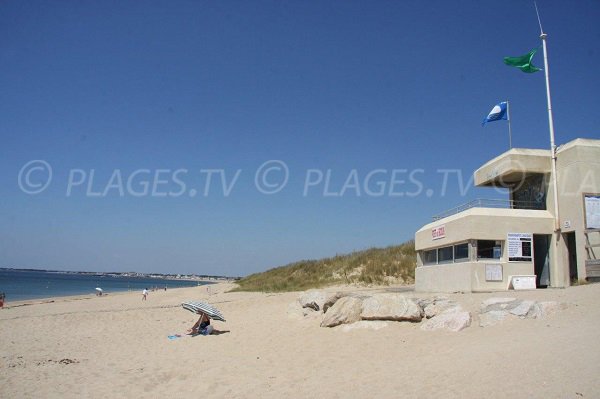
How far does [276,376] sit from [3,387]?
5.85m

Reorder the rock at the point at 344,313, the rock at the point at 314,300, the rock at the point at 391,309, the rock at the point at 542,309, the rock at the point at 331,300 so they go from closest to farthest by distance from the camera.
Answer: the rock at the point at 542,309, the rock at the point at 391,309, the rock at the point at 344,313, the rock at the point at 331,300, the rock at the point at 314,300

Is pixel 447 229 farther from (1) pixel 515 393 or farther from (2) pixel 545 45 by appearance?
(1) pixel 515 393

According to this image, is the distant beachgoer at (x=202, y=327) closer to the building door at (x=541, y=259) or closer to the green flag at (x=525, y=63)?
the building door at (x=541, y=259)

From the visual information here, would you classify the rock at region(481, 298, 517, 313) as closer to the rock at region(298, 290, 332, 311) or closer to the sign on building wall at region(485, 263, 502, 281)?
the sign on building wall at region(485, 263, 502, 281)

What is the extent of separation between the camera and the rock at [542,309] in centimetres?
1105

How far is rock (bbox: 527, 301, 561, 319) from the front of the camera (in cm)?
1105

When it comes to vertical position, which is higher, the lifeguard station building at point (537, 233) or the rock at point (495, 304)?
the lifeguard station building at point (537, 233)

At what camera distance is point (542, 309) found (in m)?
11.2

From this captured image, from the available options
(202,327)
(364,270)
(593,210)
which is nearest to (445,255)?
(593,210)

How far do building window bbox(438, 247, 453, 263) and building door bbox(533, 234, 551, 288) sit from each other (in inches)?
133

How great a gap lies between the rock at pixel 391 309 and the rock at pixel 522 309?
98.7 inches

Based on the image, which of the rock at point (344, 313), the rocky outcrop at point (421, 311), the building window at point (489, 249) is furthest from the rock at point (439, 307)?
the building window at point (489, 249)

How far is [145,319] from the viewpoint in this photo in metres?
21.3

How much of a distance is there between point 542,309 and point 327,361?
5.35 m
